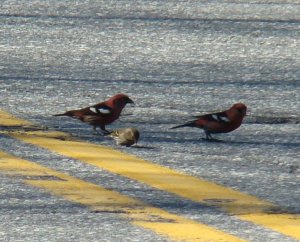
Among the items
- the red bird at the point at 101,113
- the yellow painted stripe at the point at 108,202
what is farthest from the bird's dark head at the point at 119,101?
the yellow painted stripe at the point at 108,202

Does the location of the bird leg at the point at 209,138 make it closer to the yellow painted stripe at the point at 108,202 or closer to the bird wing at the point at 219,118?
the bird wing at the point at 219,118

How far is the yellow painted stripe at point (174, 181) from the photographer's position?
584cm

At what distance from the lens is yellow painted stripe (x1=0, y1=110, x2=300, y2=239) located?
5.84 m

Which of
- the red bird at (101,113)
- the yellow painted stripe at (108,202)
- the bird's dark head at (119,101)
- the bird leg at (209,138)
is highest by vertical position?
the bird's dark head at (119,101)

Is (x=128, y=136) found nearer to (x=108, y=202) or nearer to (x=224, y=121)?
(x=224, y=121)

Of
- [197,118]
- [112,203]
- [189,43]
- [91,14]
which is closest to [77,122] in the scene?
[197,118]

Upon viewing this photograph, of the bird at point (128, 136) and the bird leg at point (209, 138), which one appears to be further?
the bird leg at point (209, 138)

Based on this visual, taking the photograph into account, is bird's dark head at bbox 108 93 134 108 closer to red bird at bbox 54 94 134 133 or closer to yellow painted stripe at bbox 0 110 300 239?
red bird at bbox 54 94 134 133

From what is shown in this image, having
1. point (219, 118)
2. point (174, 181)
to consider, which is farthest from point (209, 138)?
point (174, 181)

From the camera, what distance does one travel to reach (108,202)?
20.0 feet

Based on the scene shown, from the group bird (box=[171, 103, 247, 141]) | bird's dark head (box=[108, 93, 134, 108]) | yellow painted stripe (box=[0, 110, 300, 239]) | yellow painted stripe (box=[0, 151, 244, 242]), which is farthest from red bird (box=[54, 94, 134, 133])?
yellow painted stripe (box=[0, 151, 244, 242])

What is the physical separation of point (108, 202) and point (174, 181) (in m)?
0.54

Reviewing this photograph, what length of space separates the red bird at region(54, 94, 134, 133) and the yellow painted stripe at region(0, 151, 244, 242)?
0.73 metres

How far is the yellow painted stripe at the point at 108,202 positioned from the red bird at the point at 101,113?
0.73 m
